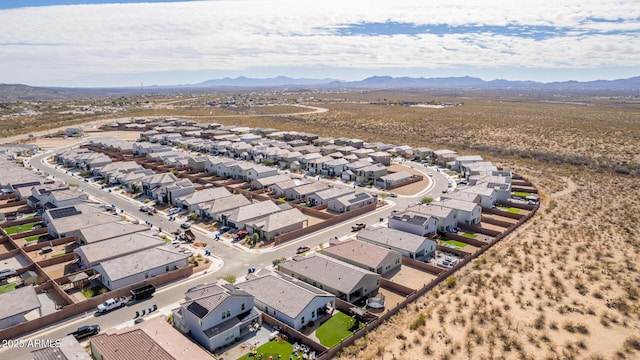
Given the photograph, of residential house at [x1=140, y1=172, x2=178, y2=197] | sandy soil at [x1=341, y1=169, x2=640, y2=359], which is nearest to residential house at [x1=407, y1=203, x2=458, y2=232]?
sandy soil at [x1=341, y1=169, x2=640, y2=359]

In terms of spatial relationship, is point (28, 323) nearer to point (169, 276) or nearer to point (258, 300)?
point (169, 276)

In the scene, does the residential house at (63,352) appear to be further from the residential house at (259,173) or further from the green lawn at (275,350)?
the residential house at (259,173)

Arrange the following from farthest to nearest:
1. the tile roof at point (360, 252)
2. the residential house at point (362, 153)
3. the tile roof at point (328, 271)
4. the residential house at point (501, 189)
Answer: the residential house at point (362, 153)
the residential house at point (501, 189)
the tile roof at point (360, 252)
the tile roof at point (328, 271)

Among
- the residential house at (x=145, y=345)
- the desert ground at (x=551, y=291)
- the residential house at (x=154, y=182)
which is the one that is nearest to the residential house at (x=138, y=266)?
the residential house at (x=145, y=345)

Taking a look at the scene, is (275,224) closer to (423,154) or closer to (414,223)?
(414,223)

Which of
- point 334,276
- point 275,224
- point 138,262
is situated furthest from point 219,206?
point 334,276

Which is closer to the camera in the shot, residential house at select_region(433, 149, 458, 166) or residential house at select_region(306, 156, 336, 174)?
residential house at select_region(306, 156, 336, 174)

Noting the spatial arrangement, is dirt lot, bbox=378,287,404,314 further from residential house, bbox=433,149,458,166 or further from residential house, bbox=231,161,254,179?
residential house, bbox=433,149,458,166
